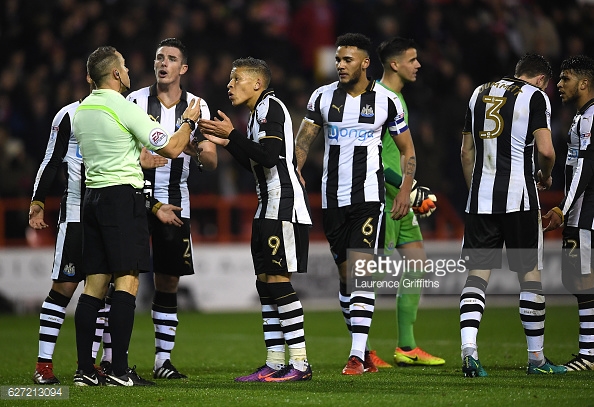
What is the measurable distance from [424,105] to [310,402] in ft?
37.7

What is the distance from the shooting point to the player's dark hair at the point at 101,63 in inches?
251

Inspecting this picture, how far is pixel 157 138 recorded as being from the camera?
243 inches

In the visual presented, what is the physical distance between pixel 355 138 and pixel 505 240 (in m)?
1.39

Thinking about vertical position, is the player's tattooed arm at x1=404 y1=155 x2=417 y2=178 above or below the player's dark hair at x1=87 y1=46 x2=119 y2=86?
below

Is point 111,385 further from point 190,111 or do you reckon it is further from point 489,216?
point 489,216

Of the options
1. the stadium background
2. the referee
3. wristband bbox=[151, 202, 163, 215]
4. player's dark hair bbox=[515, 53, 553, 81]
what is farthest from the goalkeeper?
the stadium background

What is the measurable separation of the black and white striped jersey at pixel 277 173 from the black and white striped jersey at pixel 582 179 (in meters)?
2.09

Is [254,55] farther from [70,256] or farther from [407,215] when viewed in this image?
[70,256]

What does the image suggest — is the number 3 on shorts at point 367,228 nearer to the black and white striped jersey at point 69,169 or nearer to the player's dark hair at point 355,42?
the player's dark hair at point 355,42

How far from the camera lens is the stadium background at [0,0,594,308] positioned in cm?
1467

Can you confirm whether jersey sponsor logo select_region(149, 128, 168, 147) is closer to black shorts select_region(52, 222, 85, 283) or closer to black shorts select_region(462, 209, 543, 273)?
black shorts select_region(52, 222, 85, 283)

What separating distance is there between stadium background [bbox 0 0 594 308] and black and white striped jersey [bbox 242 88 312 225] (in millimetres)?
7841

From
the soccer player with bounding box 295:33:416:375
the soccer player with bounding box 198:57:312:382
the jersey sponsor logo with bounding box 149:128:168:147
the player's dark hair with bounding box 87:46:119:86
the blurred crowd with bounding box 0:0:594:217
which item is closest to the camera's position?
the jersey sponsor logo with bounding box 149:128:168:147

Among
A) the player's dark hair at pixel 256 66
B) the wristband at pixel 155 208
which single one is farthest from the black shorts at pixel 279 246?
the player's dark hair at pixel 256 66
